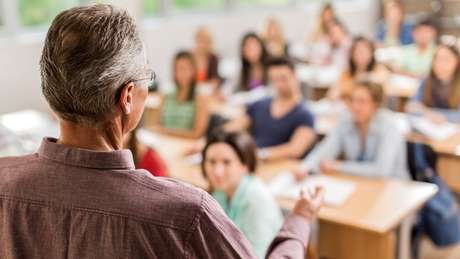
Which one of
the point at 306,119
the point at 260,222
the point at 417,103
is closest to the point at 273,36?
the point at 417,103

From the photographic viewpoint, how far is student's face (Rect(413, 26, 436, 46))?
257 inches

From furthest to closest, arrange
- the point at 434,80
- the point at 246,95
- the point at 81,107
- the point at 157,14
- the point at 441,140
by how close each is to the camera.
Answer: the point at 157,14 → the point at 246,95 → the point at 434,80 → the point at 441,140 → the point at 81,107

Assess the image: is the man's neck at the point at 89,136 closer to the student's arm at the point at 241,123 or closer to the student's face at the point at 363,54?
the student's arm at the point at 241,123

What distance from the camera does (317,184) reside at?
320 centimetres

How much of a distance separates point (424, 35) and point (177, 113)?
3.27m

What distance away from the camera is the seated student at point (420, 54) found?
21.5 feet

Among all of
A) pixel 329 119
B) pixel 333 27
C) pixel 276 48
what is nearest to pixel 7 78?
pixel 329 119

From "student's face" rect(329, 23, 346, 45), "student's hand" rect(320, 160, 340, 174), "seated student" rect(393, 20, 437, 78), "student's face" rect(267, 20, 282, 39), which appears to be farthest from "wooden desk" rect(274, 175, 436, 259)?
"student's face" rect(267, 20, 282, 39)

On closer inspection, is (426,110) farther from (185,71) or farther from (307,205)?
(307,205)

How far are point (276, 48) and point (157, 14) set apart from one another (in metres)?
1.64

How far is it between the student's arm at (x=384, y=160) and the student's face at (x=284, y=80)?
856 mm

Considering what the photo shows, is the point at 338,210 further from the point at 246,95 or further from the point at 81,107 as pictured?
the point at 246,95

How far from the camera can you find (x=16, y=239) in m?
1.09

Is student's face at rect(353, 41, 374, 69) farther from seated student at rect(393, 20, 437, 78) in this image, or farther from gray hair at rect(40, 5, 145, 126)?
gray hair at rect(40, 5, 145, 126)
